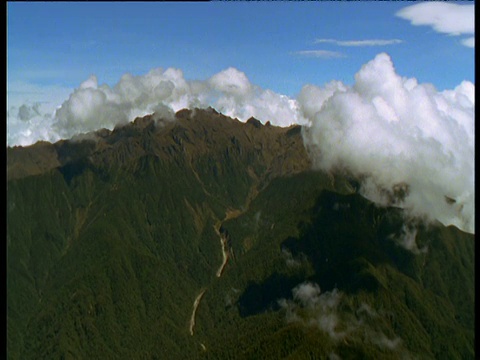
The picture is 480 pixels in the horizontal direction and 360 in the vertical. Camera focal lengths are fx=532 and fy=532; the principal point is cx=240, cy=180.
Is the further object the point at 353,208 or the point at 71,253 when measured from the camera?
the point at 71,253

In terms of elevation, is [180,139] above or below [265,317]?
above

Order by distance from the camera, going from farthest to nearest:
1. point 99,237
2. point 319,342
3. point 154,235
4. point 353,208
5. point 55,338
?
1. point 154,235
2. point 99,237
3. point 353,208
4. point 55,338
5. point 319,342

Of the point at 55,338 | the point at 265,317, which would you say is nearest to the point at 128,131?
the point at 55,338
